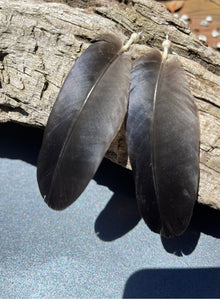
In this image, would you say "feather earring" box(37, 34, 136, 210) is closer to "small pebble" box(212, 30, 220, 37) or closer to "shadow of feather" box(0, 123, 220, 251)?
"shadow of feather" box(0, 123, 220, 251)

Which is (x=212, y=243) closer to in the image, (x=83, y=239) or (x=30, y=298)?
(x=83, y=239)

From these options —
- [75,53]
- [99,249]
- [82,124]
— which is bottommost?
[99,249]

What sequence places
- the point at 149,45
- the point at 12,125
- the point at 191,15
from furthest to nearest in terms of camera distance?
the point at 191,15
the point at 12,125
the point at 149,45

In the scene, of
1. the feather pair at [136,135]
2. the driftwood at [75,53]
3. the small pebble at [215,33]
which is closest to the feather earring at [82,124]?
the feather pair at [136,135]

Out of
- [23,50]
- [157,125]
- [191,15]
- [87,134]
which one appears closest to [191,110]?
[157,125]

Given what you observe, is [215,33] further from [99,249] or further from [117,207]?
[99,249]

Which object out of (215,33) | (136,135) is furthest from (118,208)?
(215,33)

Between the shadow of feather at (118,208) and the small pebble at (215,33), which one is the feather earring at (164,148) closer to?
the shadow of feather at (118,208)
